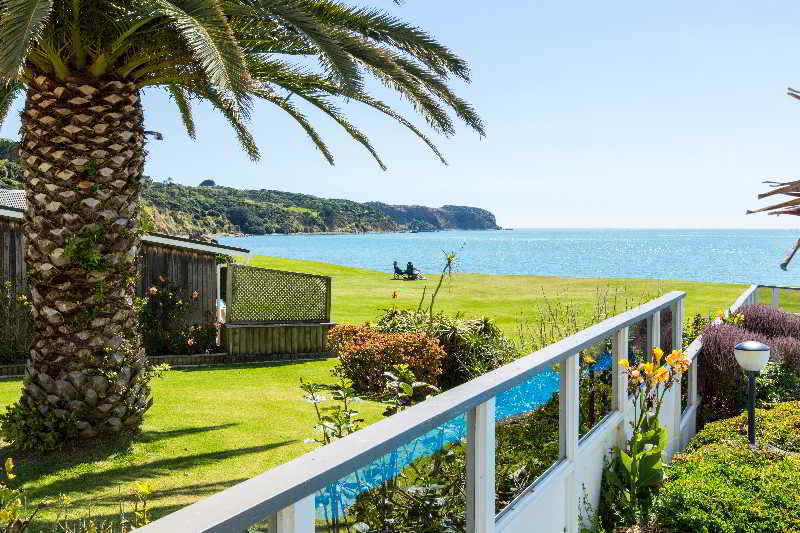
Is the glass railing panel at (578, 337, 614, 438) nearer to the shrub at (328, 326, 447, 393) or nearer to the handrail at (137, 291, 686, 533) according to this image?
the handrail at (137, 291, 686, 533)

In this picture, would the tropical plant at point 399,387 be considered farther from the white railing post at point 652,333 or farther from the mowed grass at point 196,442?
the mowed grass at point 196,442

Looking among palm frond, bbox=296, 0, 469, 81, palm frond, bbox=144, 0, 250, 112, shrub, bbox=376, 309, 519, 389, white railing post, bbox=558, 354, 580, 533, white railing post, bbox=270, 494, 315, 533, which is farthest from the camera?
shrub, bbox=376, 309, 519, 389

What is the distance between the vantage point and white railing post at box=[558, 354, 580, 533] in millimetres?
4137

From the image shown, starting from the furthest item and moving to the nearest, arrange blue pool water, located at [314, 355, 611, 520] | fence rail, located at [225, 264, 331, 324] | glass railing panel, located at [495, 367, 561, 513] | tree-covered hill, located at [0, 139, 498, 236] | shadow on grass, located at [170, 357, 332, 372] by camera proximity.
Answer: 1. tree-covered hill, located at [0, 139, 498, 236]
2. fence rail, located at [225, 264, 331, 324]
3. shadow on grass, located at [170, 357, 332, 372]
4. glass railing panel, located at [495, 367, 561, 513]
5. blue pool water, located at [314, 355, 611, 520]

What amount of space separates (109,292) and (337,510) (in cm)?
647

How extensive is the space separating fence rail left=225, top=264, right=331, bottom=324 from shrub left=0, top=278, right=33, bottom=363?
4059 millimetres

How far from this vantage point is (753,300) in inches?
611

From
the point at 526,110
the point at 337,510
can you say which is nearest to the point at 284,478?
A: the point at 337,510

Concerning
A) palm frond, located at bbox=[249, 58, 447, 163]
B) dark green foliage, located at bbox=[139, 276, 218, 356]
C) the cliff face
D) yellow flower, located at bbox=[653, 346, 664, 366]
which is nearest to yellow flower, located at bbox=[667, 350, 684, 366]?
yellow flower, located at bbox=[653, 346, 664, 366]

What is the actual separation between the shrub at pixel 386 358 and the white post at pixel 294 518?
9.71 m

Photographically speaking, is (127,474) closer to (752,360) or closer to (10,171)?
(752,360)

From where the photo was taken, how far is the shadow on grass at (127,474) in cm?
682

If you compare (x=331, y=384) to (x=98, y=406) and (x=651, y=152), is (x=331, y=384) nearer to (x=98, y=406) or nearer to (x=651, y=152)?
(x=98, y=406)

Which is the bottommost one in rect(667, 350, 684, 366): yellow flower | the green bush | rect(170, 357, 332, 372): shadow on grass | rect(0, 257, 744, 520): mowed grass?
rect(170, 357, 332, 372): shadow on grass
